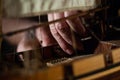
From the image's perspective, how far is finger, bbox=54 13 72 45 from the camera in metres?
1.85

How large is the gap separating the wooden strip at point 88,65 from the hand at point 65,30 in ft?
2.03

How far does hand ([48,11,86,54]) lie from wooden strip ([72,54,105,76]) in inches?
24.3

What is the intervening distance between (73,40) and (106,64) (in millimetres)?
631

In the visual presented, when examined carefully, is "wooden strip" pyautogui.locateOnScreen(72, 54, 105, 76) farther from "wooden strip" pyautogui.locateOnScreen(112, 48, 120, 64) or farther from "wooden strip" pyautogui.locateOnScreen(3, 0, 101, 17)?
"wooden strip" pyautogui.locateOnScreen(3, 0, 101, 17)

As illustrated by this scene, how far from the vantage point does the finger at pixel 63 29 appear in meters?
1.85

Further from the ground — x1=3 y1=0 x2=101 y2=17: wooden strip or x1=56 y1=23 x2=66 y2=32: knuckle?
x1=3 y1=0 x2=101 y2=17: wooden strip

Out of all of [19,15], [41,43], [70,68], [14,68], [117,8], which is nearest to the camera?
[14,68]

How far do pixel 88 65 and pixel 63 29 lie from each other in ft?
2.31

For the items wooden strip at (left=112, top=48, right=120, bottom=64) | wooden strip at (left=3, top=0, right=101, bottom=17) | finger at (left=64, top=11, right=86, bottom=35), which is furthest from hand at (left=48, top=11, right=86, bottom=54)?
wooden strip at (left=112, top=48, right=120, bottom=64)

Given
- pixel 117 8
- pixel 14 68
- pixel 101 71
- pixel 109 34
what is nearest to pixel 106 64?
pixel 101 71

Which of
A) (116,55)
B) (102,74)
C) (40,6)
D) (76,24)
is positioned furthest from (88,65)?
(76,24)

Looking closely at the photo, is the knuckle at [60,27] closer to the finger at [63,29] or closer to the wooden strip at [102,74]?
the finger at [63,29]

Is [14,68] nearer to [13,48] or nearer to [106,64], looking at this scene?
[106,64]

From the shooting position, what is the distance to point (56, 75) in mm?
1108
